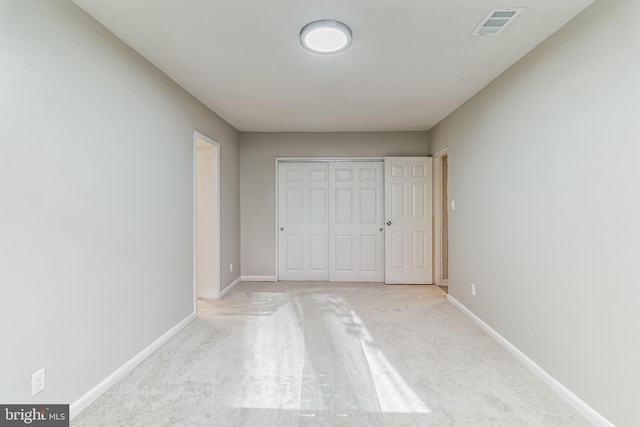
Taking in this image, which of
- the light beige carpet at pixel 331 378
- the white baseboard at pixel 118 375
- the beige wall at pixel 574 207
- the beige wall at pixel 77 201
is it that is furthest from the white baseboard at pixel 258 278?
the beige wall at pixel 574 207

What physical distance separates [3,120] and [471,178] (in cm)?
377

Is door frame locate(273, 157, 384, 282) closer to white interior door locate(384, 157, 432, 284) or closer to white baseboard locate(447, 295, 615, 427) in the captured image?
white interior door locate(384, 157, 432, 284)

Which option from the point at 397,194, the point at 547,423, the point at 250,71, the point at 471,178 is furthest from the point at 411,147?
the point at 547,423

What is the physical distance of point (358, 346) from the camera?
287 cm

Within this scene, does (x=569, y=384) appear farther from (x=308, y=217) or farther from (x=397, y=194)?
(x=308, y=217)

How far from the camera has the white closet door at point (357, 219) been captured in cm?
529

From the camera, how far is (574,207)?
79.6 inches

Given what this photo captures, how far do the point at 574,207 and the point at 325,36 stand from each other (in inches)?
76.6

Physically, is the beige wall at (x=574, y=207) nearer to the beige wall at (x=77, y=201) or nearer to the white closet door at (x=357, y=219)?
the white closet door at (x=357, y=219)

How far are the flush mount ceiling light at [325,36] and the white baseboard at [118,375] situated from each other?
265 cm

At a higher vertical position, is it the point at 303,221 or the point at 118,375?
the point at 303,221

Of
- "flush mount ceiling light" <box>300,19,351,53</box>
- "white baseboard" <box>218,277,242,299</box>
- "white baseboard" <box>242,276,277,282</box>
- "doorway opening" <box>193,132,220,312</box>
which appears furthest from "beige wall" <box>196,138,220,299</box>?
"flush mount ceiling light" <box>300,19,351,53</box>

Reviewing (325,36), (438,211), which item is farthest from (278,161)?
(325,36)

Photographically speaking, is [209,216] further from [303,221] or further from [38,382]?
[38,382]
